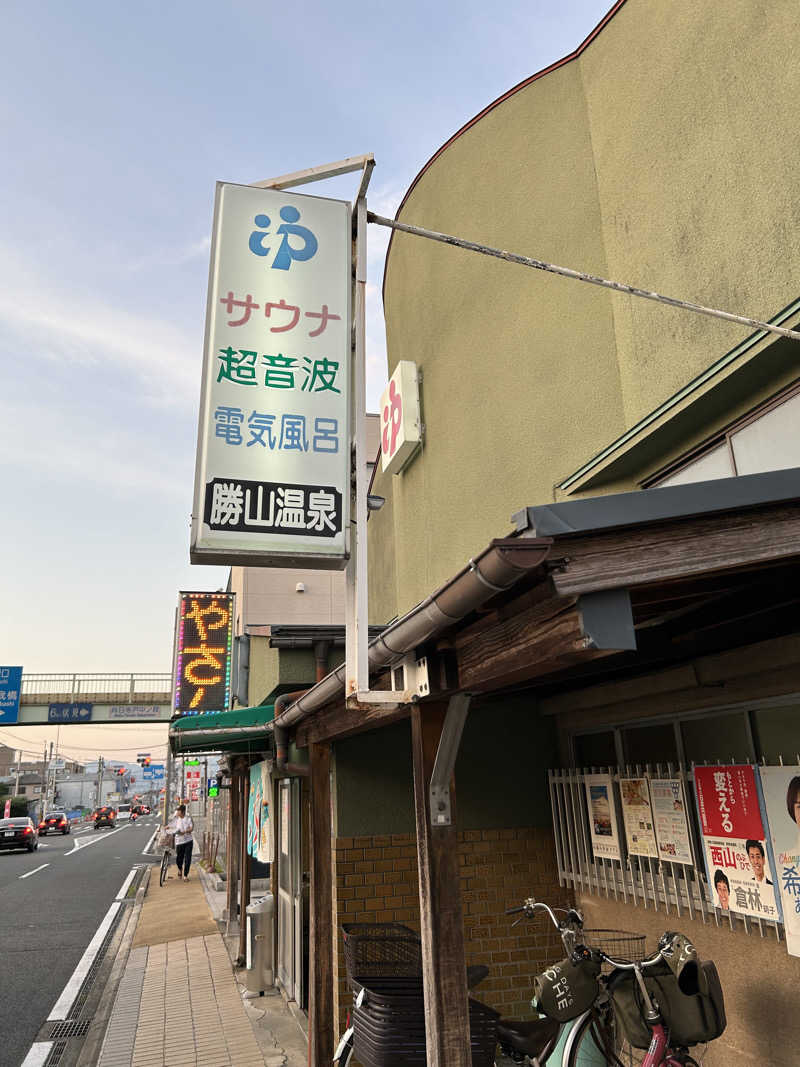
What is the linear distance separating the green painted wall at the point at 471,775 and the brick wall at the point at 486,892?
14 cm

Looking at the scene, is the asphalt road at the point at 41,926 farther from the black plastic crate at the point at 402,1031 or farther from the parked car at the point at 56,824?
the parked car at the point at 56,824

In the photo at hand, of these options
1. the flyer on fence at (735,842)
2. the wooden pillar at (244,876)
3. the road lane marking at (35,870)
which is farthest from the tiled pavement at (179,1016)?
the road lane marking at (35,870)

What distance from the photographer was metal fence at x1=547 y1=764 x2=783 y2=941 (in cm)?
495

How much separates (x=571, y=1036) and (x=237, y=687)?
8897mm

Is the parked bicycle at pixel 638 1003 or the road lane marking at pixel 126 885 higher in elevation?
the parked bicycle at pixel 638 1003

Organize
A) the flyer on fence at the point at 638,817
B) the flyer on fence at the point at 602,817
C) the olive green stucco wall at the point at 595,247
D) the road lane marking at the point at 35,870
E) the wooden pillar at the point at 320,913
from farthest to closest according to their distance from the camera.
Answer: the road lane marking at the point at 35,870 → the wooden pillar at the point at 320,913 → the flyer on fence at the point at 602,817 → the flyer on fence at the point at 638,817 → the olive green stucco wall at the point at 595,247

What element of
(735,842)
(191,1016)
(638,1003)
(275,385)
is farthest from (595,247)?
(191,1016)

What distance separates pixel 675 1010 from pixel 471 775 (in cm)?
310

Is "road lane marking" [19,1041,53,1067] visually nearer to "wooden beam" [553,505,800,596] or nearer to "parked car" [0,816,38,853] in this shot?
"wooden beam" [553,505,800,596]

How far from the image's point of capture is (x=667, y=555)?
238cm

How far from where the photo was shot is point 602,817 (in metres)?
6.00

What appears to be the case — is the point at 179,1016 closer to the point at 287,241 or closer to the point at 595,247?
the point at 287,241

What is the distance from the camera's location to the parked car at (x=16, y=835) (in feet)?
112

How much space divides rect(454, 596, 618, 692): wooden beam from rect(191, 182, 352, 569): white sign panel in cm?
93
